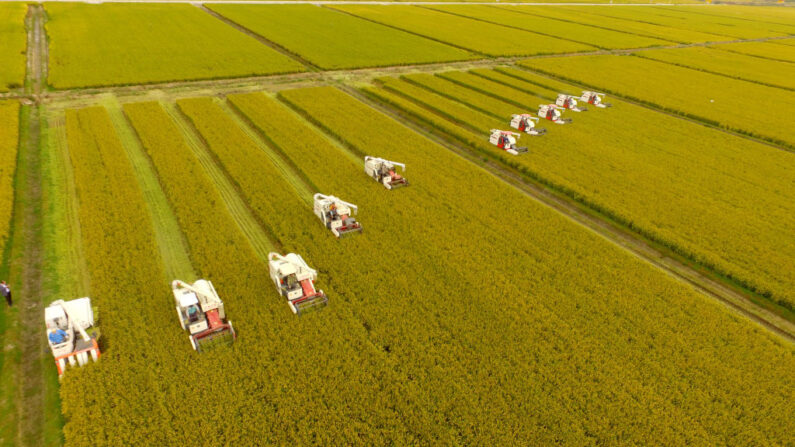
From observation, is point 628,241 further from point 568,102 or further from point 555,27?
point 555,27

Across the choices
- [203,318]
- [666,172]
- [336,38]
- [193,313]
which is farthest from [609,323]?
[336,38]

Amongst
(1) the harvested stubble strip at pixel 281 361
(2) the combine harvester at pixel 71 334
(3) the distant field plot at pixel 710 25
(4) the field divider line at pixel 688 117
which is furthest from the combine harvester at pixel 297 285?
(3) the distant field plot at pixel 710 25

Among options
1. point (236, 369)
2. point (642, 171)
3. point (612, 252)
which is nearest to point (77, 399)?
point (236, 369)

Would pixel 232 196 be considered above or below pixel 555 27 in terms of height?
below

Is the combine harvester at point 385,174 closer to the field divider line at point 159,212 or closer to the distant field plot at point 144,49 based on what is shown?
the field divider line at point 159,212

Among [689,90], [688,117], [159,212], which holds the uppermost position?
[689,90]

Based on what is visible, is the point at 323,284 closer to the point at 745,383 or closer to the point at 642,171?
the point at 745,383
